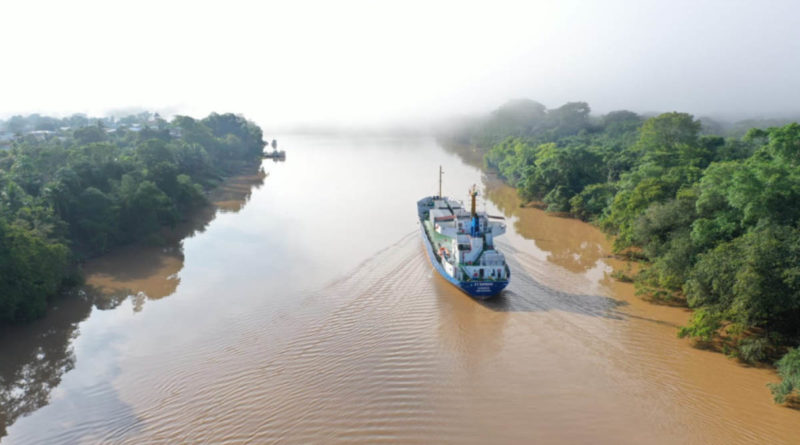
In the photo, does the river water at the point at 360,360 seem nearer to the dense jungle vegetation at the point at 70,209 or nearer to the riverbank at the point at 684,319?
the riverbank at the point at 684,319

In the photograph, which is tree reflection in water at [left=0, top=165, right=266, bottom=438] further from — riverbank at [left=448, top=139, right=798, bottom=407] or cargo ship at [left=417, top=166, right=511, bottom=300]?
riverbank at [left=448, top=139, right=798, bottom=407]

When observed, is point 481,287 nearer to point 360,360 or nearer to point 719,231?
point 360,360

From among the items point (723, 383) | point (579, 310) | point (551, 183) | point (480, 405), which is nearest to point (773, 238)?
point (723, 383)

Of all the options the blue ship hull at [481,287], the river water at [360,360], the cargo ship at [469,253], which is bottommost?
the river water at [360,360]

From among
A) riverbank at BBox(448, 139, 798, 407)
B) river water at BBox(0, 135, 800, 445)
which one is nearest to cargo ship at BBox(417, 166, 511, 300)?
river water at BBox(0, 135, 800, 445)

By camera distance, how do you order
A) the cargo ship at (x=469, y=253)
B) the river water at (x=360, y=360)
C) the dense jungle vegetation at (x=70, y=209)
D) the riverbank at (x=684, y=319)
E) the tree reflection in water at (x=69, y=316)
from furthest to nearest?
the cargo ship at (x=469, y=253), the dense jungle vegetation at (x=70, y=209), the riverbank at (x=684, y=319), the tree reflection in water at (x=69, y=316), the river water at (x=360, y=360)

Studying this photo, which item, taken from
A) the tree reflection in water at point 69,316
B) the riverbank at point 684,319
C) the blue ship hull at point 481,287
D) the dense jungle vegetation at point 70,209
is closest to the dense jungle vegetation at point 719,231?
the riverbank at point 684,319
